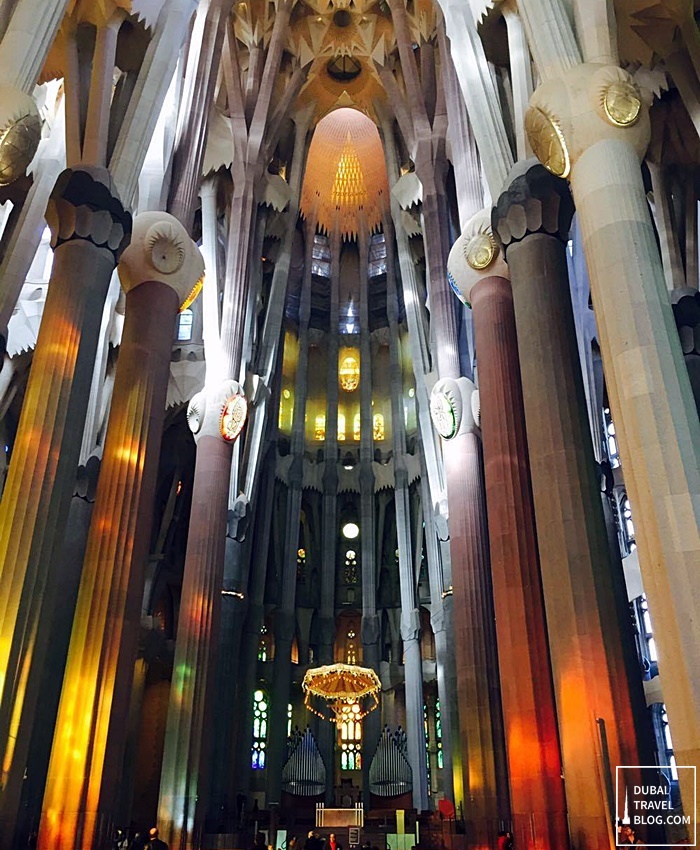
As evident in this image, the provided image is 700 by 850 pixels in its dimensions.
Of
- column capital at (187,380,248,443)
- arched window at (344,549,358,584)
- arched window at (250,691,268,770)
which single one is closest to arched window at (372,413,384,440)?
arched window at (344,549,358,584)

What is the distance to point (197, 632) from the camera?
15.1 metres

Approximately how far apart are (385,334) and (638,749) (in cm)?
2335

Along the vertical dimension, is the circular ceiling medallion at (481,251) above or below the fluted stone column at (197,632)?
above

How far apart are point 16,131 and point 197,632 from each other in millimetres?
10291

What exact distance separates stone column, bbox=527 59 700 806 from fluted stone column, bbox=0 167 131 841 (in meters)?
5.87

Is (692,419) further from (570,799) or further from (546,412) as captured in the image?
(570,799)

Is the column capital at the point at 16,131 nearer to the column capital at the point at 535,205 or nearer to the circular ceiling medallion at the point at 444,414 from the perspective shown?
the column capital at the point at 535,205

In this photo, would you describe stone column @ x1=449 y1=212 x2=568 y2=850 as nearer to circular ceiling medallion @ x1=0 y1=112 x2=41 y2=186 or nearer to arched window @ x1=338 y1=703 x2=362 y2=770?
circular ceiling medallion @ x1=0 y1=112 x2=41 y2=186

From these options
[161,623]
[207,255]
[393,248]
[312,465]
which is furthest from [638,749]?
[393,248]

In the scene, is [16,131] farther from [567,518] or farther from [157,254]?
[567,518]

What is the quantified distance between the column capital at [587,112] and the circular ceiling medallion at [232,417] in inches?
434

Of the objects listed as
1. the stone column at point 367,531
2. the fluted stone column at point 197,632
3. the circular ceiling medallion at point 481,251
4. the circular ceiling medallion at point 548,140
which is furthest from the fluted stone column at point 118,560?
the stone column at point 367,531

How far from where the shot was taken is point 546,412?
9.09 meters

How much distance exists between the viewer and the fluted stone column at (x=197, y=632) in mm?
13531
